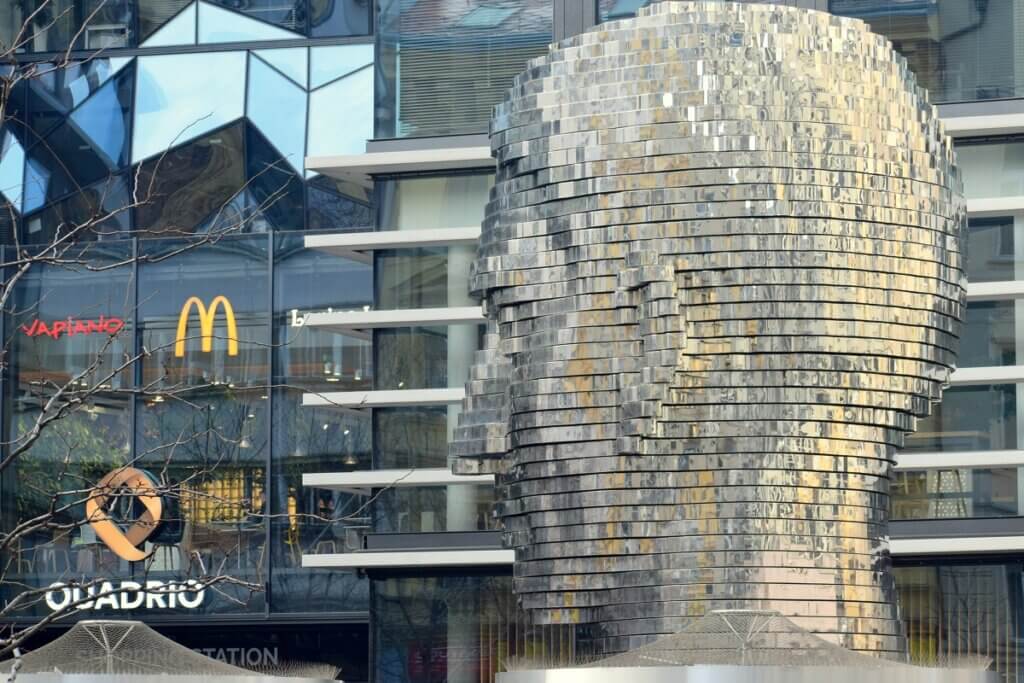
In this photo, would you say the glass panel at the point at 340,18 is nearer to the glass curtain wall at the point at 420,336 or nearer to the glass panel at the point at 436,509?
the glass curtain wall at the point at 420,336

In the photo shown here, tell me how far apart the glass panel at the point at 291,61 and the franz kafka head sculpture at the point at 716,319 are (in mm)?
30844

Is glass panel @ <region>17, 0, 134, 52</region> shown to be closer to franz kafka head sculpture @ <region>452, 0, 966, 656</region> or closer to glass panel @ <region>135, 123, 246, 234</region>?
glass panel @ <region>135, 123, 246, 234</region>

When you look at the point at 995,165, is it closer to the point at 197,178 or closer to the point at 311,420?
the point at 311,420

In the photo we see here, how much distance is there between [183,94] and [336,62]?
428 cm

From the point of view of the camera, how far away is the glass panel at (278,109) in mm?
55500

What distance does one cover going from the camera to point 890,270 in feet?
82.7

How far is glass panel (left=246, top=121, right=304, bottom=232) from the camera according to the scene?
54.8m

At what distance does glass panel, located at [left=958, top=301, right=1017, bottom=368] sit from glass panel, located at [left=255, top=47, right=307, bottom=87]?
2068cm

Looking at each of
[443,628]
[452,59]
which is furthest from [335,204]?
[443,628]

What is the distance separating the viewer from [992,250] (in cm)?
4366

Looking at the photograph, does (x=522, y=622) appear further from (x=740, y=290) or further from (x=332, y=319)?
(x=740, y=290)

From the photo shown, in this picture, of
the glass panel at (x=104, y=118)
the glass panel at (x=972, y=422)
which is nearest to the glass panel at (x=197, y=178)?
the glass panel at (x=104, y=118)

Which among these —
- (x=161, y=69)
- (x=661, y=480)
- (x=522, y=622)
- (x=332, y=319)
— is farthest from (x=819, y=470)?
(x=161, y=69)

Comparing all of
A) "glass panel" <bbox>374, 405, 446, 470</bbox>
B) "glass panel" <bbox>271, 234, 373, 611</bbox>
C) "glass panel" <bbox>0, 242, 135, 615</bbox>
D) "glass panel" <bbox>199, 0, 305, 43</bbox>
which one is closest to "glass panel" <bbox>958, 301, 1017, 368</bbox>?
"glass panel" <bbox>374, 405, 446, 470</bbox>
